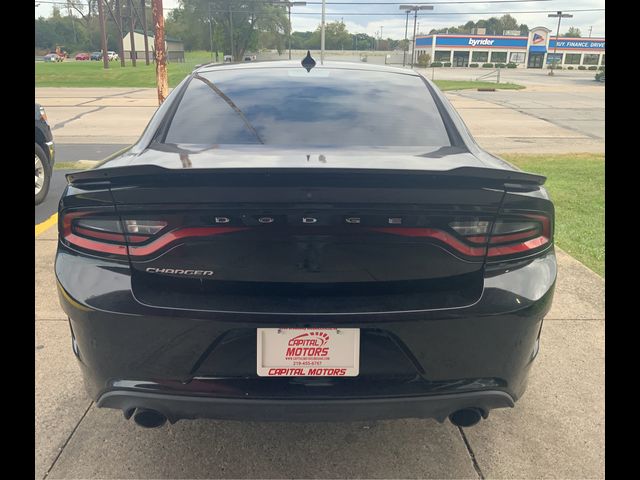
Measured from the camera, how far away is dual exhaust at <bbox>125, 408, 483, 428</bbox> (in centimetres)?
198

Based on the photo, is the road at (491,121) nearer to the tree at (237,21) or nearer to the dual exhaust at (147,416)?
the dual exhaust at (147,416)

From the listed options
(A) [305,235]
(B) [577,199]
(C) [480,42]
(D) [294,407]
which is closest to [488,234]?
(A) [305,235]

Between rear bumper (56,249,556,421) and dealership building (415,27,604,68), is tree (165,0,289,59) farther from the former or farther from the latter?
rear bumper (56,249,556,421)

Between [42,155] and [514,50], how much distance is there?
97698mm

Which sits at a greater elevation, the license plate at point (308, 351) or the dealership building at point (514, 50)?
the dealership building at point (514, 50)

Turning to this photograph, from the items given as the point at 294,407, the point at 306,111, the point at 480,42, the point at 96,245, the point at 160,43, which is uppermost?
the point at 480,42

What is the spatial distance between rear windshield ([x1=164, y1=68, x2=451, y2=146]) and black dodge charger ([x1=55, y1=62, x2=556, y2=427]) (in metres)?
0.67

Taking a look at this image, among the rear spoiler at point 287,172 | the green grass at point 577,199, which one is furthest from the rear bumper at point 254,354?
the green grass at point 577,199

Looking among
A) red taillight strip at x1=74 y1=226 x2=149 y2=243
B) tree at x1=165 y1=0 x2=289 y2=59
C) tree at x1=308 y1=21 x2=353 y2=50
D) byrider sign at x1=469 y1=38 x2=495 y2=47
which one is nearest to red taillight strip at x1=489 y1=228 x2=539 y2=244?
red taillight strip at x1=74 y1=226 x2=149 y2=243

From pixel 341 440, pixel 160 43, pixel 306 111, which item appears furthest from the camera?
pixel 160 43

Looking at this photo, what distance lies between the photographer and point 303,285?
1.86 meters

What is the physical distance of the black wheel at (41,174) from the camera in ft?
21.2

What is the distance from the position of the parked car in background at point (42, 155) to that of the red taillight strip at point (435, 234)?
5.90 m

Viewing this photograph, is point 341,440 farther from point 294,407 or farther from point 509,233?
point 509,233
